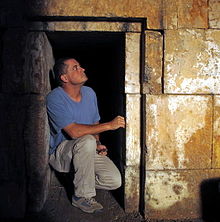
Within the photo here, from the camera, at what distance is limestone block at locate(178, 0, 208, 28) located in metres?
2.52

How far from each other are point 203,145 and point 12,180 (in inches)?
78.5

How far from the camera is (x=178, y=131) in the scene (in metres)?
2.60

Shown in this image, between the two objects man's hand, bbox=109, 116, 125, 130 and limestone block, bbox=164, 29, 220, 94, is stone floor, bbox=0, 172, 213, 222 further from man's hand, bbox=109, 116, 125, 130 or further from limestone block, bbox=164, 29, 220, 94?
limestone block, bbox=164, 29, 220, 94

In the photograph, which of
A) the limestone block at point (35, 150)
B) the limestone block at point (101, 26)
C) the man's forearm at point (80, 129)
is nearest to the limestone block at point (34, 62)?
the limestone block at point (35, 150)

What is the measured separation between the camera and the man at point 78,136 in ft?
8.60

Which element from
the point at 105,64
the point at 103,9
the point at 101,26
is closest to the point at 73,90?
the point at 101,26

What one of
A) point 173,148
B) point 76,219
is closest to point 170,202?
point 173,148

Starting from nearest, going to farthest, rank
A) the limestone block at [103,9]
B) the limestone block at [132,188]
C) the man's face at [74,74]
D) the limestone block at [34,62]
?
the limestone block at [103,9] → the limestone block at [34,62] → the limestone block at [132,188] → the man's face at [74,74]

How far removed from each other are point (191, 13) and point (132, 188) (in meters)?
1.89

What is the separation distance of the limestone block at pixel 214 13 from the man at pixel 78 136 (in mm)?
1329

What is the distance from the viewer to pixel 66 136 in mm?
2898

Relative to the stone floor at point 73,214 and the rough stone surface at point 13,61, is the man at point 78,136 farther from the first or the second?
the rough stone surface at point 13,61

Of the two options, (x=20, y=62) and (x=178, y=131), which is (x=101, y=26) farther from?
(x=178, y=131)

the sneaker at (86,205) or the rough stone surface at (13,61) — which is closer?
the rough stone surface at (13,61)
